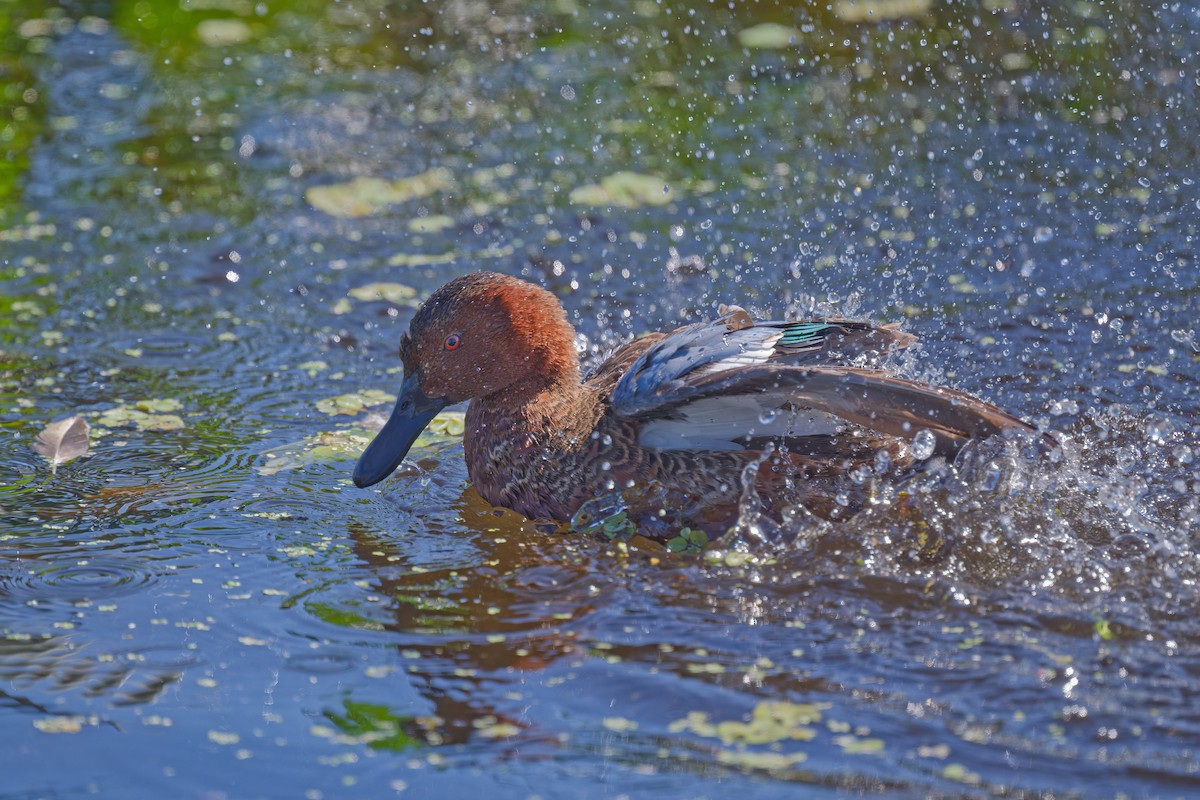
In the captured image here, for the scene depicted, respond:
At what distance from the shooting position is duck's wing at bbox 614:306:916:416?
4.54 meters

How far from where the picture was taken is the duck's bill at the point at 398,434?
16.6ft

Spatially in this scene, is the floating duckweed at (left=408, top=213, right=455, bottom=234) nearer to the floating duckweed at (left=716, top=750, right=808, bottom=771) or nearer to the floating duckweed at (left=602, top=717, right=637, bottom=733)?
the floating duckweed at (left=602, top=717, right=637, bottom=733)

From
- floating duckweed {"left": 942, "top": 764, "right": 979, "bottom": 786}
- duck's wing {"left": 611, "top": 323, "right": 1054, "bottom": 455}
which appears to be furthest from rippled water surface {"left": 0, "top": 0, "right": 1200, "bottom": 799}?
duck's wing {"left": 611, "top": 323, "right": 1054, "bottom": 455}

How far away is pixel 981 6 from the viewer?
31.9ft

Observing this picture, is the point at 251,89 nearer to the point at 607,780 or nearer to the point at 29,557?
the point at 29,557

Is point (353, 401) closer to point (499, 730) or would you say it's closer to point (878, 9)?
point (499, 730)

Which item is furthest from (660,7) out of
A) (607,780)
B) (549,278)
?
(607,780)

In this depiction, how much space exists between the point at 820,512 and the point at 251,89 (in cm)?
611

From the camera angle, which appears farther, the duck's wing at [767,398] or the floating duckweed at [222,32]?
the floating duckweed at [222,32]

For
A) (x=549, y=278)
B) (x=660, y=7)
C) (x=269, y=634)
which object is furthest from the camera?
(x=660, y=7)

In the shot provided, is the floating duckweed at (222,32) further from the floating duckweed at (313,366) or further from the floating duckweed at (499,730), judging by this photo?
the floating duckweed at (499,730)

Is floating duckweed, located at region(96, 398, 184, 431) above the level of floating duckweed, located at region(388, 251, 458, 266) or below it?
below

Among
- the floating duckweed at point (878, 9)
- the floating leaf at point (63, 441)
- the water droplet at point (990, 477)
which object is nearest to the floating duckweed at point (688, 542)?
the water droplet at point (990, 477)

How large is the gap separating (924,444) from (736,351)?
2.22ft
